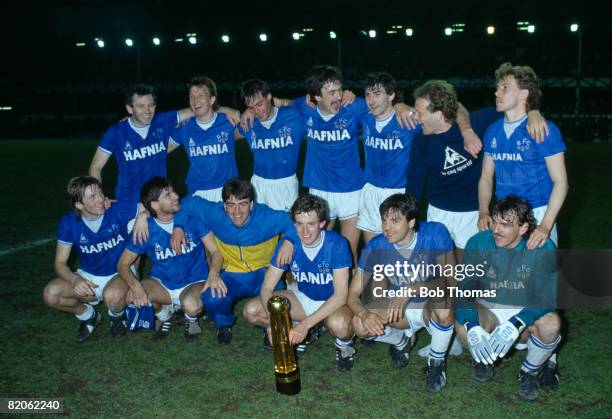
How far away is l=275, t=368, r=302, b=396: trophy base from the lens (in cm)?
372

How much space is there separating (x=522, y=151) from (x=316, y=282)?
184cm

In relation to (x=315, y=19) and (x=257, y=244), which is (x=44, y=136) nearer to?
(x=315, y=19)

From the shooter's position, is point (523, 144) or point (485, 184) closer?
point (523, 144)

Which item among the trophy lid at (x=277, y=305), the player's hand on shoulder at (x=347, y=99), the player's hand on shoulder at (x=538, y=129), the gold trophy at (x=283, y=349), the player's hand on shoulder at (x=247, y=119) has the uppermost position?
the player's hand on shoulder at (x=347, y=99)

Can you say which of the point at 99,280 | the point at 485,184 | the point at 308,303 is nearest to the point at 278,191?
the point at 308,303

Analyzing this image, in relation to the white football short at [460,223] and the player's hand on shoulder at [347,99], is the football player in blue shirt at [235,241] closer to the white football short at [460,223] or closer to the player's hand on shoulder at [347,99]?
the white football short at [460,223]

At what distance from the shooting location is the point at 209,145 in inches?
238

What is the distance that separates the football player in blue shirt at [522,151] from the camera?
404 centimetres

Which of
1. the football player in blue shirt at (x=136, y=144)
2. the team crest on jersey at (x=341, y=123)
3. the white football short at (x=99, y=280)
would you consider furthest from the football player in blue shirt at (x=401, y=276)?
the football player in blue shirt at (x=136, y=144)

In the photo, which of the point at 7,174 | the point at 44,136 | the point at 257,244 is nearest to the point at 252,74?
the point at 44,136

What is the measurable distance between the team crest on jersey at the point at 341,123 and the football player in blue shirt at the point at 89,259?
2.27m

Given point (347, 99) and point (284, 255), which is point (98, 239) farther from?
point (347, 99)

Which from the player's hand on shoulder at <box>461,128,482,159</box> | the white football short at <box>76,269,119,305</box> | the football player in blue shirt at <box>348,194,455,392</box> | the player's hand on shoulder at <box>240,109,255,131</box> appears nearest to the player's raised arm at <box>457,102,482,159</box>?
the player's hand on shoulder at <box>461,128,482,159</box>

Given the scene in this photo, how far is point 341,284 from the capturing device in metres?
4.23
